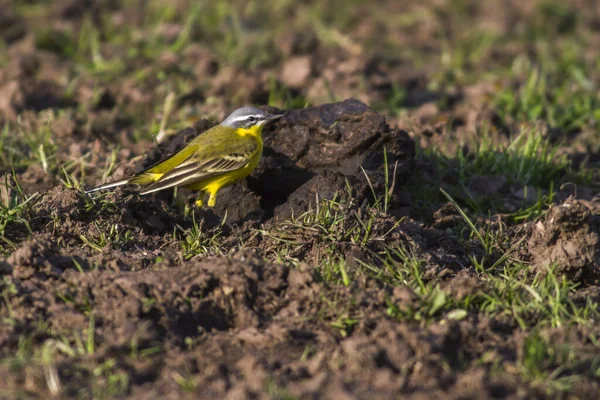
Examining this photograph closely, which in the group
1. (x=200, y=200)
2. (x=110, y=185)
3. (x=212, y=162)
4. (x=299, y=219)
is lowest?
(x=200, y=200)

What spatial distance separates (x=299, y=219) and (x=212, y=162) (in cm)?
120

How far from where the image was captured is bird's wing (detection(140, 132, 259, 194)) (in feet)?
23.9

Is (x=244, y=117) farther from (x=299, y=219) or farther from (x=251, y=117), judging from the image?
(x=299, y=219)

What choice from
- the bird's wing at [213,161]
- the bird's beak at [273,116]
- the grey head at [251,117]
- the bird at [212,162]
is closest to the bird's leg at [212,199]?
the bird at [212,162]

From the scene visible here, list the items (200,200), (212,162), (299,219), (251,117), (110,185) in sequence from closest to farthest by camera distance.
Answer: (299,219) < (110,185) < (212,162) < (200,200) < (251,117)

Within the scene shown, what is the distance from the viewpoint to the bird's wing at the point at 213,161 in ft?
23.9

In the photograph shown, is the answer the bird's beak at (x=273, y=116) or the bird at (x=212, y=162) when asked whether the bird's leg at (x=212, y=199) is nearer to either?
the bird at (x=212, y=162)

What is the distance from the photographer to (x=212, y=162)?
7.45 m

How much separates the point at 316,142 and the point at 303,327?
2556 millimetres

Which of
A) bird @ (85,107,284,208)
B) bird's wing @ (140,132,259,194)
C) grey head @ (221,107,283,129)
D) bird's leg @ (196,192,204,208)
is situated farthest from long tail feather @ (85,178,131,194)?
grey head @ (221,107,283,129)

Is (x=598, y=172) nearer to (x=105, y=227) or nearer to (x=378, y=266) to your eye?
(x=378, y=266)

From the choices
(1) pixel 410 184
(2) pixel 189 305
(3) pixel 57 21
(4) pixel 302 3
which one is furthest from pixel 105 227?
(4) pixel 302 3

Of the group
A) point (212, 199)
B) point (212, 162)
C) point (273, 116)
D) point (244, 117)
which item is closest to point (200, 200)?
point (212, 199)

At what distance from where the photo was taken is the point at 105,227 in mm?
6766
